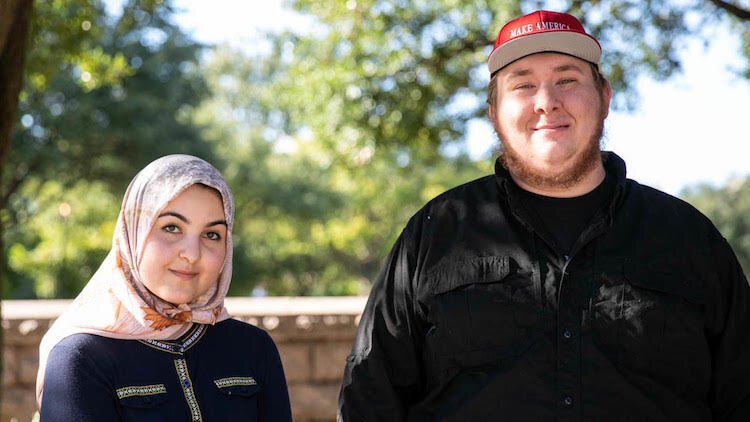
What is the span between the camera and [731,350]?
260cm

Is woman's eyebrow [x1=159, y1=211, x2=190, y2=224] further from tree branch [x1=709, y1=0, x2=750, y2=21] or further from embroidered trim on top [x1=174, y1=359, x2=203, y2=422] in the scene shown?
tree branch [x1=709, y1=0, x2=750, y2=21]

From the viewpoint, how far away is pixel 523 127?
269cm

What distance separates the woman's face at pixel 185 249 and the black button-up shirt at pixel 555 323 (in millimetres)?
487

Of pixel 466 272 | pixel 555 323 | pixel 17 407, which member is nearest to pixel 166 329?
pixel 466 272

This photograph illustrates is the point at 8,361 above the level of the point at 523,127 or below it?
below

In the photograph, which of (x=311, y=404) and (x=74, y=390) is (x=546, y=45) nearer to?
(x=74, y=390)

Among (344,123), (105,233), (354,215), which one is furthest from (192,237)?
(354,215)

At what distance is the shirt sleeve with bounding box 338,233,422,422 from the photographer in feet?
8.53

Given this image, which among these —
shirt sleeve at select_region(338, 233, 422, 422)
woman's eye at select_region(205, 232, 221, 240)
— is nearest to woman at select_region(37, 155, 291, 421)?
woman's eye at select_region(205, 232, 221, 240)

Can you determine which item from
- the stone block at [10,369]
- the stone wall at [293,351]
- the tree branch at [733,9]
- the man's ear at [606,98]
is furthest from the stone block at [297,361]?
the tree branch at [733,9]

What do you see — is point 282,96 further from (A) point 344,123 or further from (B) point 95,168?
(B) point 95,168

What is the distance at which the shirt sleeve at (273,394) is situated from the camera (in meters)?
2.67

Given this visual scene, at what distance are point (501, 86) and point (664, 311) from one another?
80cm

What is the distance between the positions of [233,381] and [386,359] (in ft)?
1.42
